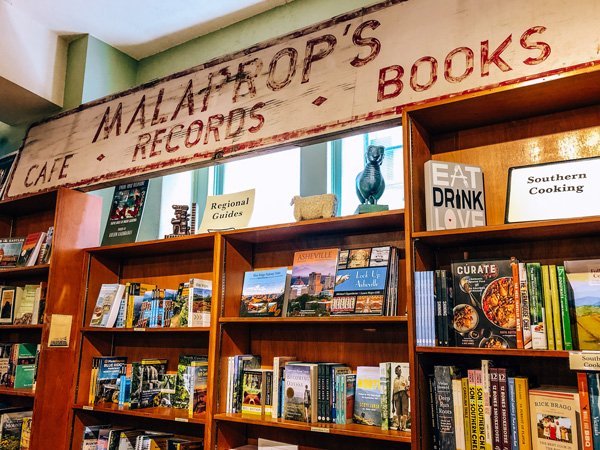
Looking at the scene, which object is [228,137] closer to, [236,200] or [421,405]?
[236,200]

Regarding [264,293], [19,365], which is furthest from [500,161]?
[19,365]

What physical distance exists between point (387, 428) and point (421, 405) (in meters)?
0.25

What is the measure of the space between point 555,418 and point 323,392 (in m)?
0.89

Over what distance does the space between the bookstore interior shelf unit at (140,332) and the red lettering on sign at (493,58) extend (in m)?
1.48

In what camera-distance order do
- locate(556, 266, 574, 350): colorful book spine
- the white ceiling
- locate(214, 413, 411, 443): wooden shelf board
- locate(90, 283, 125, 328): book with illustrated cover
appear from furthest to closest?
the white ceiling < locate(90, 283, 125, 328): book with illustrated cover < locate(214, 413, 411, 443): wooden shelf board < locate(556, 266, 574, 350): colorful book spine

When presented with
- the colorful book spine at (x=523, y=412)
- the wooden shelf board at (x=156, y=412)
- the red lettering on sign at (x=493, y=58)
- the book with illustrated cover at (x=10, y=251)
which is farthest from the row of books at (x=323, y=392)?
the book with illustrated cover at (x=10, y=251)

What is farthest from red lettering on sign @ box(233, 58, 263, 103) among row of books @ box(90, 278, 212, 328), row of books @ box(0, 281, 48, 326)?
row of books @ box(0, 281, 48, 326)

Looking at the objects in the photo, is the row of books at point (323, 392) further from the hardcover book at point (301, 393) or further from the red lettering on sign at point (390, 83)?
the red lettering on sign at point (390, 83)

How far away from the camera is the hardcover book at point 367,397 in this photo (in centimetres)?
210

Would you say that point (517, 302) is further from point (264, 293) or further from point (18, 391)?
point (18, 391)

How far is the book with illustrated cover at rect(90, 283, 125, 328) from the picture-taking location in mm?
2967

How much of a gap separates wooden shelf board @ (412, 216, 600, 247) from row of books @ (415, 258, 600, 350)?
0.35ft

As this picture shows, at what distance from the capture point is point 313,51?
105 inches

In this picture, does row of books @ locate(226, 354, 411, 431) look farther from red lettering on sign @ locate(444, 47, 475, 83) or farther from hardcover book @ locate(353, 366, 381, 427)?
red lettering on sign @ locate(444, 47, 475, 83)
